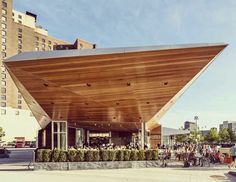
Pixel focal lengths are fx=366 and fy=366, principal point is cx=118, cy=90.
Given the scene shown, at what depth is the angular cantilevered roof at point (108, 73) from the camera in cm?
1537

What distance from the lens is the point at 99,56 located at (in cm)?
1548

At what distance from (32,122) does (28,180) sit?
86.1 meters

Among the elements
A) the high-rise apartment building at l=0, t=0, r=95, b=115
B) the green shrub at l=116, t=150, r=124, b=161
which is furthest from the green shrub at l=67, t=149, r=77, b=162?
the high-rise apartment building at l=0, t=0, r=95, b=115

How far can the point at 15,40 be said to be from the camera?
4050 inches

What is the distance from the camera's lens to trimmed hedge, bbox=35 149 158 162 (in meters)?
22.7

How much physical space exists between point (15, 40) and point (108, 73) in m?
90.6

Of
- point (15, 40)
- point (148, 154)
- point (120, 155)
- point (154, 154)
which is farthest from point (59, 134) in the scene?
point (15, 40)

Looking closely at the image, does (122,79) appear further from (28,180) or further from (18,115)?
(18,115)

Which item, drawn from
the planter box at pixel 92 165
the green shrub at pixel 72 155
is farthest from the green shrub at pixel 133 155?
the green shrub at pixel 72 155

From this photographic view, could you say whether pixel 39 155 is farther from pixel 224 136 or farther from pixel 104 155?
pixel 224 136

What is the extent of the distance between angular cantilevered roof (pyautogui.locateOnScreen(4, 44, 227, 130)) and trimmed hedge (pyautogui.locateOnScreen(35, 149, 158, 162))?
3228 mm

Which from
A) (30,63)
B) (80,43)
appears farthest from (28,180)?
(80,43)

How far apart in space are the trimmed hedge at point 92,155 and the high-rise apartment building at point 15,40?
72.8m

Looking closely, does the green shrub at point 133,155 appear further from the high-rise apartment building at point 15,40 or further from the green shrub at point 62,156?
the high-rise apartment building at point 15,40
